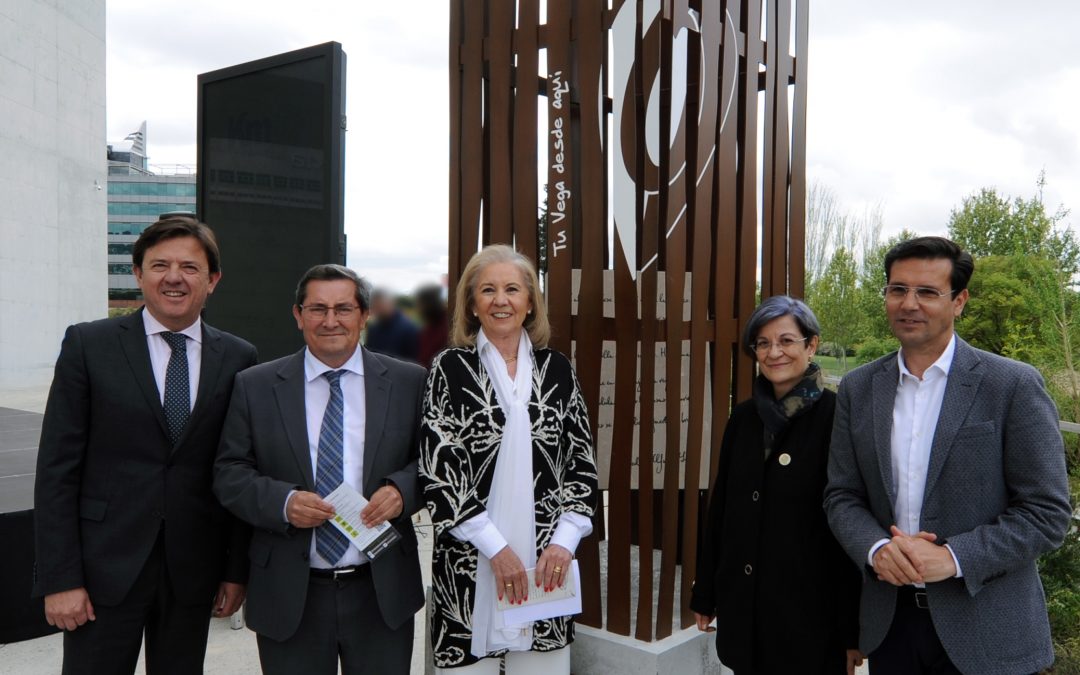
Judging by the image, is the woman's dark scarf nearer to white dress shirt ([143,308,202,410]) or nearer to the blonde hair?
the blonde hair

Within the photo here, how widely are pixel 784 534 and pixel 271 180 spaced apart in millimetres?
2911

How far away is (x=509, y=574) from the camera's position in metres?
2.25

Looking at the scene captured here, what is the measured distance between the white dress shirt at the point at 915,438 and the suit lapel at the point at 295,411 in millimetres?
1665

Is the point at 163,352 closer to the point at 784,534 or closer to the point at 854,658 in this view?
the point at 784,534

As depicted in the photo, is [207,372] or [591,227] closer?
[207,372]

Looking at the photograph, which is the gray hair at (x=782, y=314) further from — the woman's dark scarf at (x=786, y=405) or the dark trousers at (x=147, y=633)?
the dark trousers at (x=147, y=633)

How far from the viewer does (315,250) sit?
3463 millimetres

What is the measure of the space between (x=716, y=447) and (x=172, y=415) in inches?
99.2

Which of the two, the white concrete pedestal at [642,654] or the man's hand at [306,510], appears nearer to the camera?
the man's hand at [306,510]

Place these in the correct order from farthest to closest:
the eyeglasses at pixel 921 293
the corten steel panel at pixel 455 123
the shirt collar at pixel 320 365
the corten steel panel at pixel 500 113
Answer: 1. the corten steel panel at pixel 455 123
2. the corten steel panel at pixel 500 113
3. the shirt collar at pixel 320 365
4. the eyeglasses at pixel 921 293

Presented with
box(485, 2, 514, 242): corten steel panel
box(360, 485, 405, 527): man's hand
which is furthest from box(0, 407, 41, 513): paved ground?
box(485, 2, 514, 242): corten steel panel

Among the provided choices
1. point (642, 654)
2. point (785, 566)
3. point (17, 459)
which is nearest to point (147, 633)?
point (642, 654)

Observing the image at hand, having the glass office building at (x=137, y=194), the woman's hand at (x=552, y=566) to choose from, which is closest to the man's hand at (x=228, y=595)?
the woman's hand at (x=552, y=566)

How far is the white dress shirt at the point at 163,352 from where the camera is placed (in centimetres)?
238
